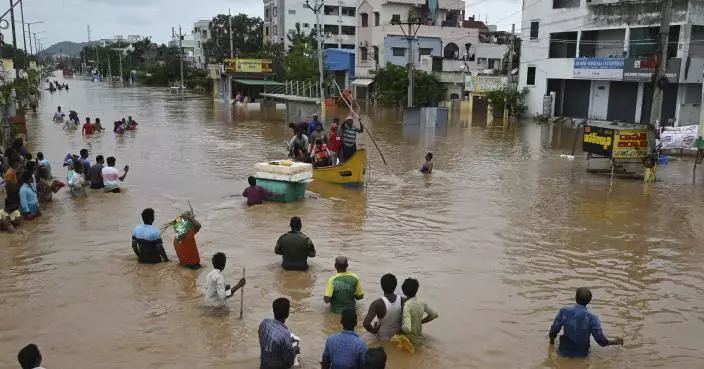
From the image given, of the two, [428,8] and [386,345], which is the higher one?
[428,8]

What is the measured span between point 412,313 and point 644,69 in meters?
31.8

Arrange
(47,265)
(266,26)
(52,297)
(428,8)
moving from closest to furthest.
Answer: (52,297) → (47,265) → (428,8) → (266,26)

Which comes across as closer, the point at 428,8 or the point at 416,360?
the point at 416,360

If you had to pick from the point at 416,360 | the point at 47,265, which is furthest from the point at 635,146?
the point at 47,265

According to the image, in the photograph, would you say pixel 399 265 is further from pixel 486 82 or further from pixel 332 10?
pixel 332 10

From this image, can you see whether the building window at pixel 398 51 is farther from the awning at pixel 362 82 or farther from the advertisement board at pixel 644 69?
the advertisement board at pixel 644 69

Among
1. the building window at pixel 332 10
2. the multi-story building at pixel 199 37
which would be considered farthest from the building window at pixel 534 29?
the multi-story building at pixel 199 37

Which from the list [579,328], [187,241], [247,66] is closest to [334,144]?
[187,241]

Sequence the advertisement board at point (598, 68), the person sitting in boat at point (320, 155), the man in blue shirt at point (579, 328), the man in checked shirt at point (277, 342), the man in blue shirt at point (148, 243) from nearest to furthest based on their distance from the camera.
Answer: the man in checked shirt at point (277, 342) → the man in blue shirt at point (579, 328) → the man in blue shirt at point (148, 243) → the person sitting in boat at point (320, 155) → the advertisement board at point (598, 68)

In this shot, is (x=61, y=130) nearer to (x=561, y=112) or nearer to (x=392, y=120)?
(x=392, y=120)

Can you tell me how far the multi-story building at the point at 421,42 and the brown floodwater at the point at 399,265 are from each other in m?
37.1

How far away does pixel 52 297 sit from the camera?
909 cm

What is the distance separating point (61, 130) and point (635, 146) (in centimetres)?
2685

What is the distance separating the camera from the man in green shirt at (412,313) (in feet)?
24.1
